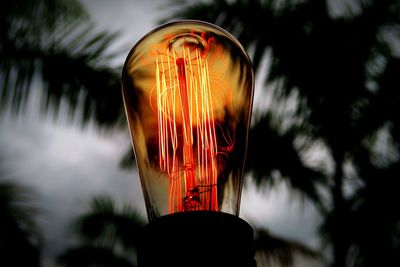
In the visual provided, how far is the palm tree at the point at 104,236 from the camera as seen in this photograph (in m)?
6.68

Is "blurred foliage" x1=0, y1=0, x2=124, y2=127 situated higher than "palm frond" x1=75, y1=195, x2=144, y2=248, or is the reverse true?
"blurred foliage" x1=0, y1=0, x2=124, y2=127

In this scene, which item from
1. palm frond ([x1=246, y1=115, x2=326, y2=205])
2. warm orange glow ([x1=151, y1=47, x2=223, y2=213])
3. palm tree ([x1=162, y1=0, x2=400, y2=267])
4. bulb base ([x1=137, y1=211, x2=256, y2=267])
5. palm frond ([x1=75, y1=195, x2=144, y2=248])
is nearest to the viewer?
bulb base ([x1=137, y1=211, x2=256, y2=267])

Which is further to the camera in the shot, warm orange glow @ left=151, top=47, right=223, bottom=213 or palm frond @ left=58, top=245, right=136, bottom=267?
palm frond @ left=58, top=245, right=136, bottom=267

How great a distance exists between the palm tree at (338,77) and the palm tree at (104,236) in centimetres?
305

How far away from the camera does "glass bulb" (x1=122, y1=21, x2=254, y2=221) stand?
3.72 feet

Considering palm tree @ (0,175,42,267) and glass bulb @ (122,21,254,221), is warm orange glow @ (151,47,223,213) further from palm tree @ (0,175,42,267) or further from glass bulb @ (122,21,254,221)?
palm tree @ (0,175,42,267)

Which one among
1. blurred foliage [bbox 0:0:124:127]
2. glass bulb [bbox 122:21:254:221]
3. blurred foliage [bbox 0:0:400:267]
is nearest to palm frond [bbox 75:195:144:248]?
blurred foliage [bbox 0:0:400:267]

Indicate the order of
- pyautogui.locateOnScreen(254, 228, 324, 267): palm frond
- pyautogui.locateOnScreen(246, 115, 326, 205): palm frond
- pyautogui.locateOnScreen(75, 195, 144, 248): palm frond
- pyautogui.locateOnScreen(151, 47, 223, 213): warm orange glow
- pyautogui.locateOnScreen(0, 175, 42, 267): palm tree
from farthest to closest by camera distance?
pyautogui.locateOnScreen(75, 195, 144, 248): palm frond
pyautogui.locateOnScreen(254, 228, 324, 267): palm frond
pyautogui.locateOnScreen(246, 115, 326, 205): palm frond
pyautogui.locateOnScreen(0, 175, 42, 267): palm tree
pyautogui.locateOnScreen(151, 47, 223, 213): warm orange glow

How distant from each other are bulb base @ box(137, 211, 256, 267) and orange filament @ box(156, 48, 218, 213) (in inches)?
8.9

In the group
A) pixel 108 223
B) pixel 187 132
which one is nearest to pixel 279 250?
pixel 108 223

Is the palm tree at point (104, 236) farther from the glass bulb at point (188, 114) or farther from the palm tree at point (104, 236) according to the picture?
the glass bulb at point (188, 114)

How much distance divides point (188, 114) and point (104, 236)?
234 inches

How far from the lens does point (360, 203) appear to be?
4.24 metres

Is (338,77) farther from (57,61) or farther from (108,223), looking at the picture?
(108,223)
